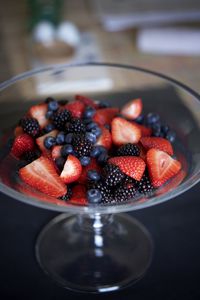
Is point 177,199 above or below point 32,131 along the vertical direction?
below

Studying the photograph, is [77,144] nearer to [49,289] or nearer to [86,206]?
[86,206]

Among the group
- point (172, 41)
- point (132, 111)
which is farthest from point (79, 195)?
point (172, 41)

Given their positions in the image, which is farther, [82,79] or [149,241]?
[82,79]

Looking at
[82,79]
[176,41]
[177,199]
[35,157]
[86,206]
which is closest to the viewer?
[86,206]

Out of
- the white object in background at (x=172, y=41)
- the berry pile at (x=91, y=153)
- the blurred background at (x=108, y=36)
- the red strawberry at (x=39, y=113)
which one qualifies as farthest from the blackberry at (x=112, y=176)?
the white object in background at (x=172, y=41)

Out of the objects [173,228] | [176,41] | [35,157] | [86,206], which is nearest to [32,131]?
[35,157]

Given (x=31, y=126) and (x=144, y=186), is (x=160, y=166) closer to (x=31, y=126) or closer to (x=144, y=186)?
(x=144, y=186)

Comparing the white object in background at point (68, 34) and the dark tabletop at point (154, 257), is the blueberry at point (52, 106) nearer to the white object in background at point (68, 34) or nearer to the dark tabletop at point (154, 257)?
the dark tabletop at point (154, 257)

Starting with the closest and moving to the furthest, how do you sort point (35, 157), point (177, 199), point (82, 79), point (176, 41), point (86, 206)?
point (86, 206) < point (35, 157) < point (177, 199) < point (82, 79) < point (176, 41)

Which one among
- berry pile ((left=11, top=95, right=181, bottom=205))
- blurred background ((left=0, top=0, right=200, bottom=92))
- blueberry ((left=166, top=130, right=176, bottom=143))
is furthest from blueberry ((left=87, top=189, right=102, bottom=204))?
blurred background ((left=0, top=0, right=200, bottom=92))

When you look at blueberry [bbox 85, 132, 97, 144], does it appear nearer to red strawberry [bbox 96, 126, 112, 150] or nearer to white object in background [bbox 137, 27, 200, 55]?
red strawberry [bbox 96, 126, 112, 150]
